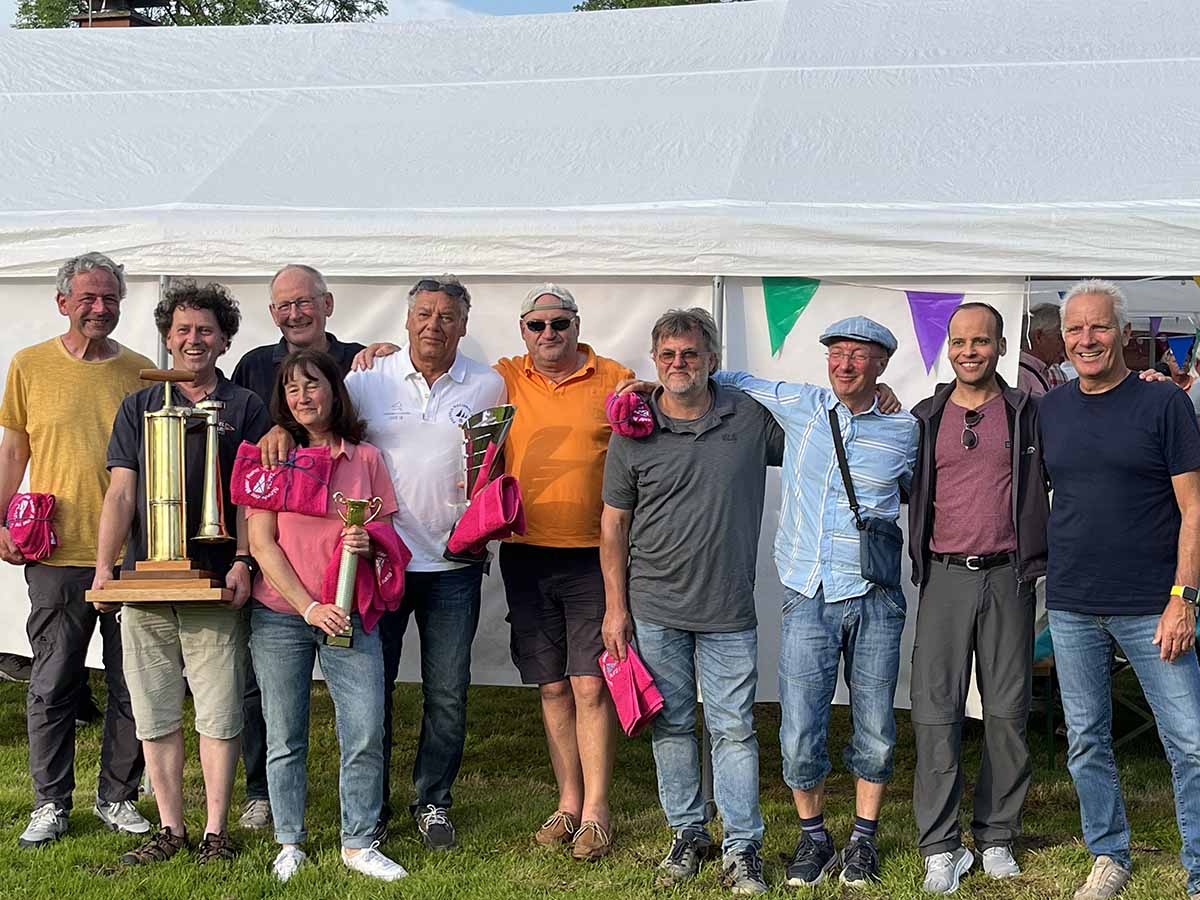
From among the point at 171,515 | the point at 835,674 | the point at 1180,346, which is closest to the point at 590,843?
the point at 835,674

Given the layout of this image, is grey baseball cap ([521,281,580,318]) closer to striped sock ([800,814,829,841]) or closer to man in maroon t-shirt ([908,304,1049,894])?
man in maroon t-shirt ([908,304,1049,894])

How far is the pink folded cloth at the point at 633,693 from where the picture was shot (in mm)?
4195

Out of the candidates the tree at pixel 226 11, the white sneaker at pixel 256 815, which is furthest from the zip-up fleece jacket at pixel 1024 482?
the tree at pixel 226 11

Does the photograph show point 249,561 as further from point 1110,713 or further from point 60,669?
point 1110,713

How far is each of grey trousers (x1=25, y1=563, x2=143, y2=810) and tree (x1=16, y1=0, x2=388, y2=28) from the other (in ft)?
62.5

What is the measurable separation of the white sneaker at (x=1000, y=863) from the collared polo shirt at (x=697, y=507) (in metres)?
1.04

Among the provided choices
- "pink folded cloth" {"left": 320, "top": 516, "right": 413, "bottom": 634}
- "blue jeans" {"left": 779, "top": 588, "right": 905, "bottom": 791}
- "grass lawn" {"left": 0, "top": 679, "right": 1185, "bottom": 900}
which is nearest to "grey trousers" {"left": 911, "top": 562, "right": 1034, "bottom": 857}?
"blue jeans" {"left": 779, "top": 588, "right": 905, "bottom": 791}

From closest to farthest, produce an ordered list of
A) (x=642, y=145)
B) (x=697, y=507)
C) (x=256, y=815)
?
(x=697, y=507) → (x=256, y=815) → (x=642, y=145)

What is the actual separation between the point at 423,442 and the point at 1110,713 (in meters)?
2.18

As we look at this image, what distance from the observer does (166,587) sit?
13.6 ft

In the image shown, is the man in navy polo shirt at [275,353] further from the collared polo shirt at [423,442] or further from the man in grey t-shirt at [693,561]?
the man in grey t-shirt at [693,561]

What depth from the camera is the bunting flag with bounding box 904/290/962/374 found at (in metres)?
4.84

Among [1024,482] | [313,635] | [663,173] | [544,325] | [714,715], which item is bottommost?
[714,715]

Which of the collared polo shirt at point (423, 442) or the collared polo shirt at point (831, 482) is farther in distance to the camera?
the collared polo shirt at point (423, 442)
